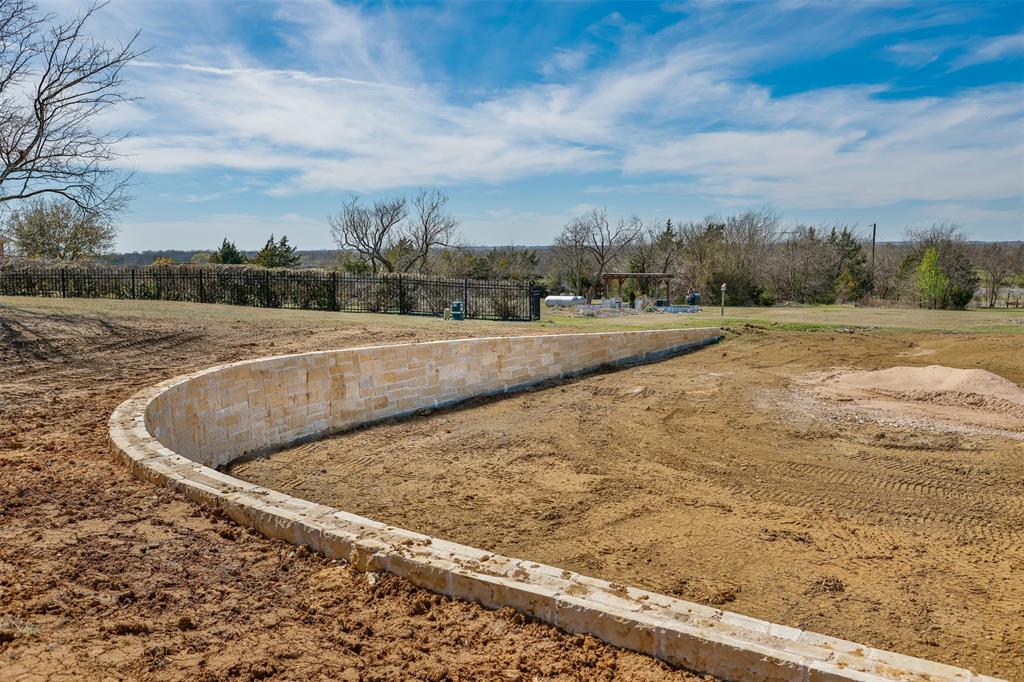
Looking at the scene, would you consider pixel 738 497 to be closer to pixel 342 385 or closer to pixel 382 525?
pixel 382 525

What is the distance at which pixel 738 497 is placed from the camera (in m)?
6.73

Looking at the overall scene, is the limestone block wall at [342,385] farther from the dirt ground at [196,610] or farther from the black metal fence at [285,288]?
the black metal fence at [285,288]

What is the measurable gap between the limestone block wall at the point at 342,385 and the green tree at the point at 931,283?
770 inches

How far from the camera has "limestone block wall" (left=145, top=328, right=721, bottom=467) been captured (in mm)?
7797

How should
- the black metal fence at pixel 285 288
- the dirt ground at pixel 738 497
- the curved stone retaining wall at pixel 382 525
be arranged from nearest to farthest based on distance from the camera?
the curved stone retaining wall at pixel 382 525 < the dirt ground at pixel 738 497 < the black metal fence at pixel 285 288

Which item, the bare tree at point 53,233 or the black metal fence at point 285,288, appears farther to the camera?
the bare tree at point 53,233

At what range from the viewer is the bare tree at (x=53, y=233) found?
37594 millimetres

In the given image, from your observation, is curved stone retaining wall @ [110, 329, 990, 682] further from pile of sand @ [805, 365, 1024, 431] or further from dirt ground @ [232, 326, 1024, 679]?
pile of sand @ [805, 365, 1024, 431]

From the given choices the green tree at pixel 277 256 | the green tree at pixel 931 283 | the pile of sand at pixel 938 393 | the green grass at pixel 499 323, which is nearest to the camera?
the pile of sand at pixel 938 393

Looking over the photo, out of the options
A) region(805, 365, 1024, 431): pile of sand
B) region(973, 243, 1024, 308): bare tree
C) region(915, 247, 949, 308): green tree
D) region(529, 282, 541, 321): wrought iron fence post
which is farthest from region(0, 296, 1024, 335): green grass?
region(973, 243, 1024, 308): bare tree

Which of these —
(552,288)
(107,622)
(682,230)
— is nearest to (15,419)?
(107,622)

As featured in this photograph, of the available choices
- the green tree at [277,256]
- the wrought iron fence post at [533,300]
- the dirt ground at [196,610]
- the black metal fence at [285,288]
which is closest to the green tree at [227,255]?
the green tree at [277,256]

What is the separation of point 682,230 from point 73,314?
39980 mm

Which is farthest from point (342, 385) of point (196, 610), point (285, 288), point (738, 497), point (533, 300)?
point (285, 288)
